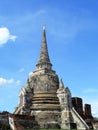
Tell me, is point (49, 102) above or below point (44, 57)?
below

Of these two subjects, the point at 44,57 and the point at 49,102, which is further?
the point at 44,57

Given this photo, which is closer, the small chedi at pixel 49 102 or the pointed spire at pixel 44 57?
the small chedi at pixel 49 102

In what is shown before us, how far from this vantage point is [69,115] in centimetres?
5028

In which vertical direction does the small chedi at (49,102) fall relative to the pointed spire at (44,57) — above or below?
below

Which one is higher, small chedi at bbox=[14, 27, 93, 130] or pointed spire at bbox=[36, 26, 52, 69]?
pointed spire at bbox=[36, 26, 52, 69]

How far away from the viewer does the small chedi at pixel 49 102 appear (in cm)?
4923

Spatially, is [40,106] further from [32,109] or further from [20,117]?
[20,117]

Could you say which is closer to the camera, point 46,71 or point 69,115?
point 69,115

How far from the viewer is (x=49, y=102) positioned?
2047 inches

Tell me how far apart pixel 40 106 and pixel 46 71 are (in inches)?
329

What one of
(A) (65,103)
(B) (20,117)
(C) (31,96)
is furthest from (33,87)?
(B) (20,117)

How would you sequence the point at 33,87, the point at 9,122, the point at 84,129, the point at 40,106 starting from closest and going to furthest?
1. the point at 9,122
2. the point at 84,129
3. the point at 40,106
4. the point at 33,87

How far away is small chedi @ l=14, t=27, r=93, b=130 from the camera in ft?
162

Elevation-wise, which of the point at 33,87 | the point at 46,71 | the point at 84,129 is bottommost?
the point at 84,129
